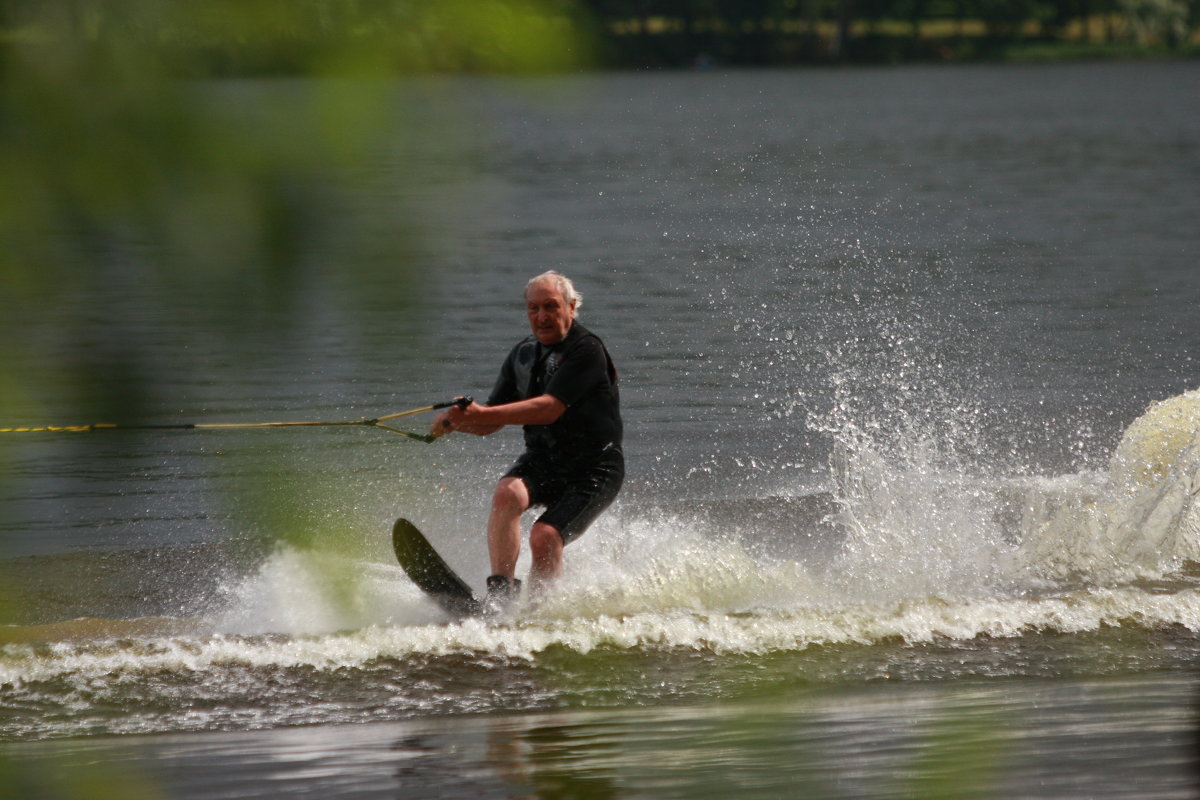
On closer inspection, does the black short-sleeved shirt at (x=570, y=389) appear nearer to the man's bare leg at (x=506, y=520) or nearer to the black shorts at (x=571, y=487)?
the black shorts at (x=571, y=487)

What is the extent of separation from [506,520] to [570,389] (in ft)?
2.60

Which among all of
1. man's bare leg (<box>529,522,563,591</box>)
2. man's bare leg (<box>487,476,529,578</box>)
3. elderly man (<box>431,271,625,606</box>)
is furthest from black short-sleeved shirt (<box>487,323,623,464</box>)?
man's bare leg (<box>529,522,563,591</box>)

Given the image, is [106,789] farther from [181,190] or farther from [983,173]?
[983,173]

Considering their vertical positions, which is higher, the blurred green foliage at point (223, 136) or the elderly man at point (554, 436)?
the blurred green foliage at point (223, 136)

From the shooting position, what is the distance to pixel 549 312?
311 inches

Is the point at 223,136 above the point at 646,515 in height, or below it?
above

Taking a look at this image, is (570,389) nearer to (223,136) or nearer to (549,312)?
(549,312)

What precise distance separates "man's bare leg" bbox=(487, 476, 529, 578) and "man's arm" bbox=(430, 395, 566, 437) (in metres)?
0.38

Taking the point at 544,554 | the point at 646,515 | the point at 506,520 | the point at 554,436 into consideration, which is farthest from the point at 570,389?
the point at 646,515

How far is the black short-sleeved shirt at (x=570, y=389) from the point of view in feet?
26.0

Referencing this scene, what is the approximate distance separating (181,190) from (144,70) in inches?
2.9

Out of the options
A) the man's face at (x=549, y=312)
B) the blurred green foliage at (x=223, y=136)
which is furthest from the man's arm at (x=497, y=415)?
the blurred green foliage at (x=223, y=136)

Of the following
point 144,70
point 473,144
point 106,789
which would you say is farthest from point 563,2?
point 106,789

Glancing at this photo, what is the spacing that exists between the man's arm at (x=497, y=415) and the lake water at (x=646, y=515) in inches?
6.9
